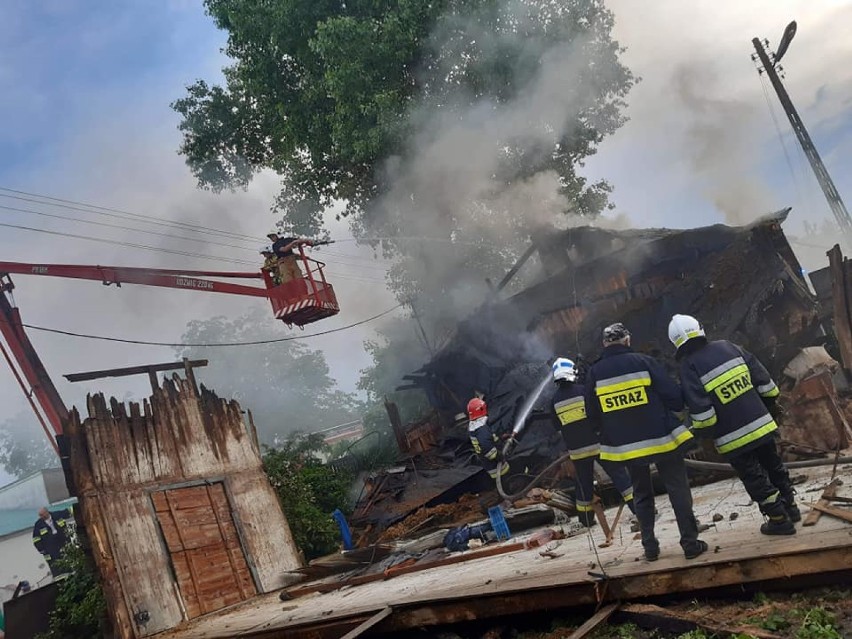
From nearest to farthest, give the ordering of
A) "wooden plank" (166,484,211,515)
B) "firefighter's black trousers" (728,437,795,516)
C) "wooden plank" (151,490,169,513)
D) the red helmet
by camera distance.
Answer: "firefighter's black trousers" (728,437,795,516) → "wooden plank" (151,490,169,513) → "wooden plank" (166,484,211,515) → the red helmet

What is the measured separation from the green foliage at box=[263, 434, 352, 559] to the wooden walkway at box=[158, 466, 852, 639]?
12.7ft

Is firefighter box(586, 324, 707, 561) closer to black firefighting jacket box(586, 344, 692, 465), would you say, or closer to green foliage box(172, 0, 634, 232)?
black firefighting jacket box(586, 344, 692, 465)

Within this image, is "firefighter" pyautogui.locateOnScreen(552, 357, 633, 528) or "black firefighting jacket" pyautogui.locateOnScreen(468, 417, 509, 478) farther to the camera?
"black firefighting jacket" pyautogui.locateOnScreen(468, 417, 509, 478)

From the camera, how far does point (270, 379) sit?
151 ft

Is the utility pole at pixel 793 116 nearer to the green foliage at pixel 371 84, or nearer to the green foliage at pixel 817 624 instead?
the green foliage at pixel 371 84

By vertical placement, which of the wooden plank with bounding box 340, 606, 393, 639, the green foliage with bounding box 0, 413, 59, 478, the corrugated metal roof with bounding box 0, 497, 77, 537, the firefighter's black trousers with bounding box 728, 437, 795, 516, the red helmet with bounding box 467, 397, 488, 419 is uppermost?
the green foliage with bounding box 0, 413, 59, 478

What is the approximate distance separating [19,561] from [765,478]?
94.4ft

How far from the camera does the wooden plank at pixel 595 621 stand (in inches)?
135

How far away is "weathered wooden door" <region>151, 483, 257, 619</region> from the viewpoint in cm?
848

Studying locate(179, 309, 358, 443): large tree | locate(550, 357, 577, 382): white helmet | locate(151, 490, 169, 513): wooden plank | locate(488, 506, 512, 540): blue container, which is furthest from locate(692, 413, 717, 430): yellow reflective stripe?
locate(179, 309, 358, 443): large tree

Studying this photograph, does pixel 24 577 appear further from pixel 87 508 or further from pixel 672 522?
pixel 672 522

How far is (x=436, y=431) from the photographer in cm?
1636

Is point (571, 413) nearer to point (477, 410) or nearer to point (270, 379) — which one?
point (477, 410)

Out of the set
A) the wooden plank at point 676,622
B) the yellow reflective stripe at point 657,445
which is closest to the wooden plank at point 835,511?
the yellow reflective stripe at point 657,445
